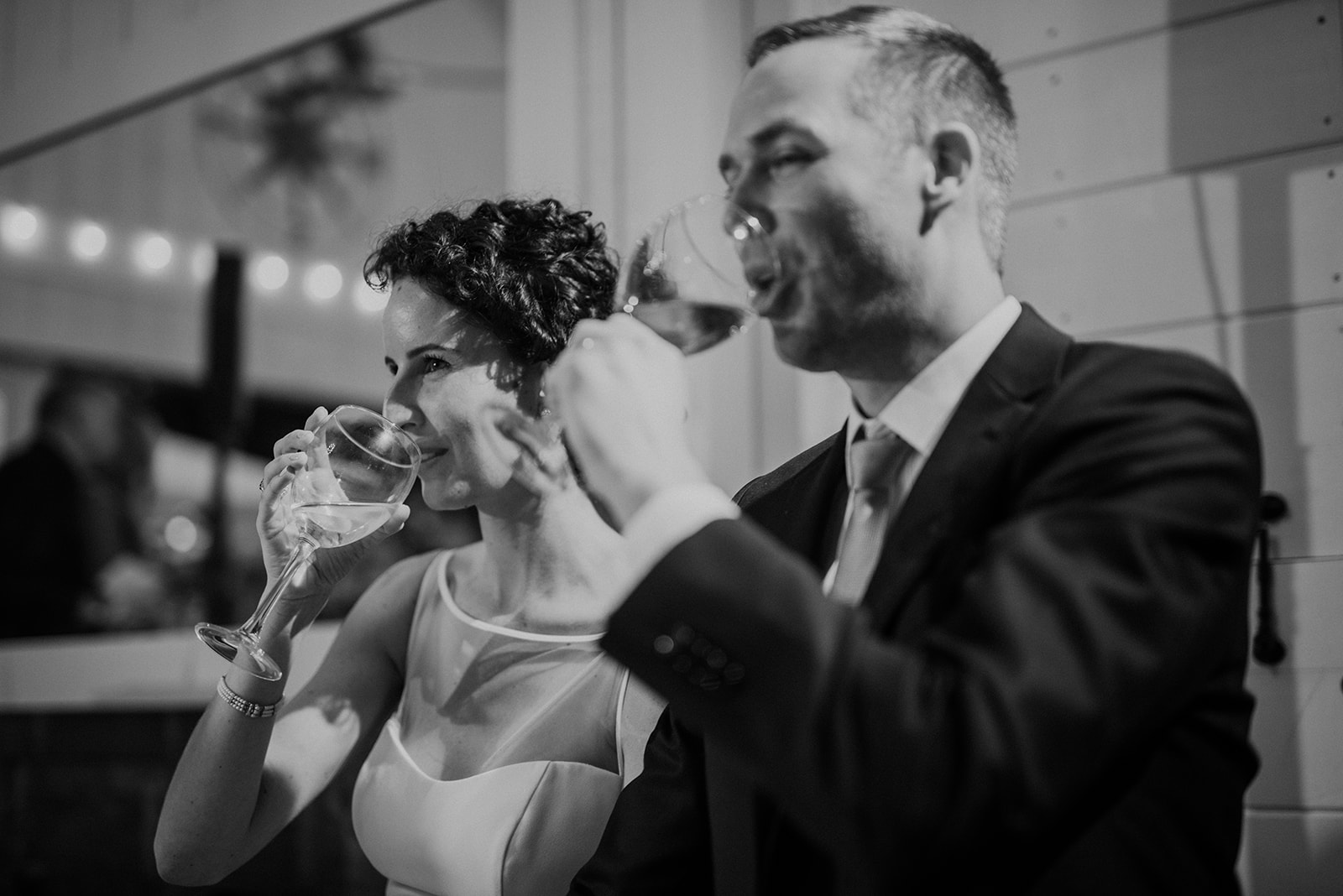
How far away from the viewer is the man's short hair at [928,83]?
1.13m

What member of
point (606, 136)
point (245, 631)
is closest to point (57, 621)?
point (606, 136)

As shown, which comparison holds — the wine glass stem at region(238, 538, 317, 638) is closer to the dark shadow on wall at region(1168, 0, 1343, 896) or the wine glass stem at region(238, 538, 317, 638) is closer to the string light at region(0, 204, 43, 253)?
the dark shadow on wall at region(1168, 0, 1343, 896)

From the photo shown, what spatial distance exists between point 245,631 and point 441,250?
0.58 meters

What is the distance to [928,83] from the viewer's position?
116cm

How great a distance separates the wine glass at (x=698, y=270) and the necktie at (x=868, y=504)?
0.58ft

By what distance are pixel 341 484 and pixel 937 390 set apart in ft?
2.58

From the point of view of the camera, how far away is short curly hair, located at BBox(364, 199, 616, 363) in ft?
5.59

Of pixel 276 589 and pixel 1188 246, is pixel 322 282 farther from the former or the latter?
pixel 1188 246

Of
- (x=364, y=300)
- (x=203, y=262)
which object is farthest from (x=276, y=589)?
(x=203, y=262)

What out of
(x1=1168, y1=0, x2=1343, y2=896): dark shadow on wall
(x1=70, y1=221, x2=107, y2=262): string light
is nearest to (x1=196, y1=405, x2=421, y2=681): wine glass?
(x1=1168, y1=0, x2=1343, y2=896): dark shadow on wall

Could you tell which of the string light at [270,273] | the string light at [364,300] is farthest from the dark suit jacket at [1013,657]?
the string light at [270,273]

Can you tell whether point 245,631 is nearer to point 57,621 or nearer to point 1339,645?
point 1339,645

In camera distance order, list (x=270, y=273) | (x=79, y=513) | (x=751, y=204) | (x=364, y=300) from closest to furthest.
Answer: (x=751, y=204)
(x=364, y=300)
(x=270, y=273)
(x=79, y=513)

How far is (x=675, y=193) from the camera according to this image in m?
2.63
